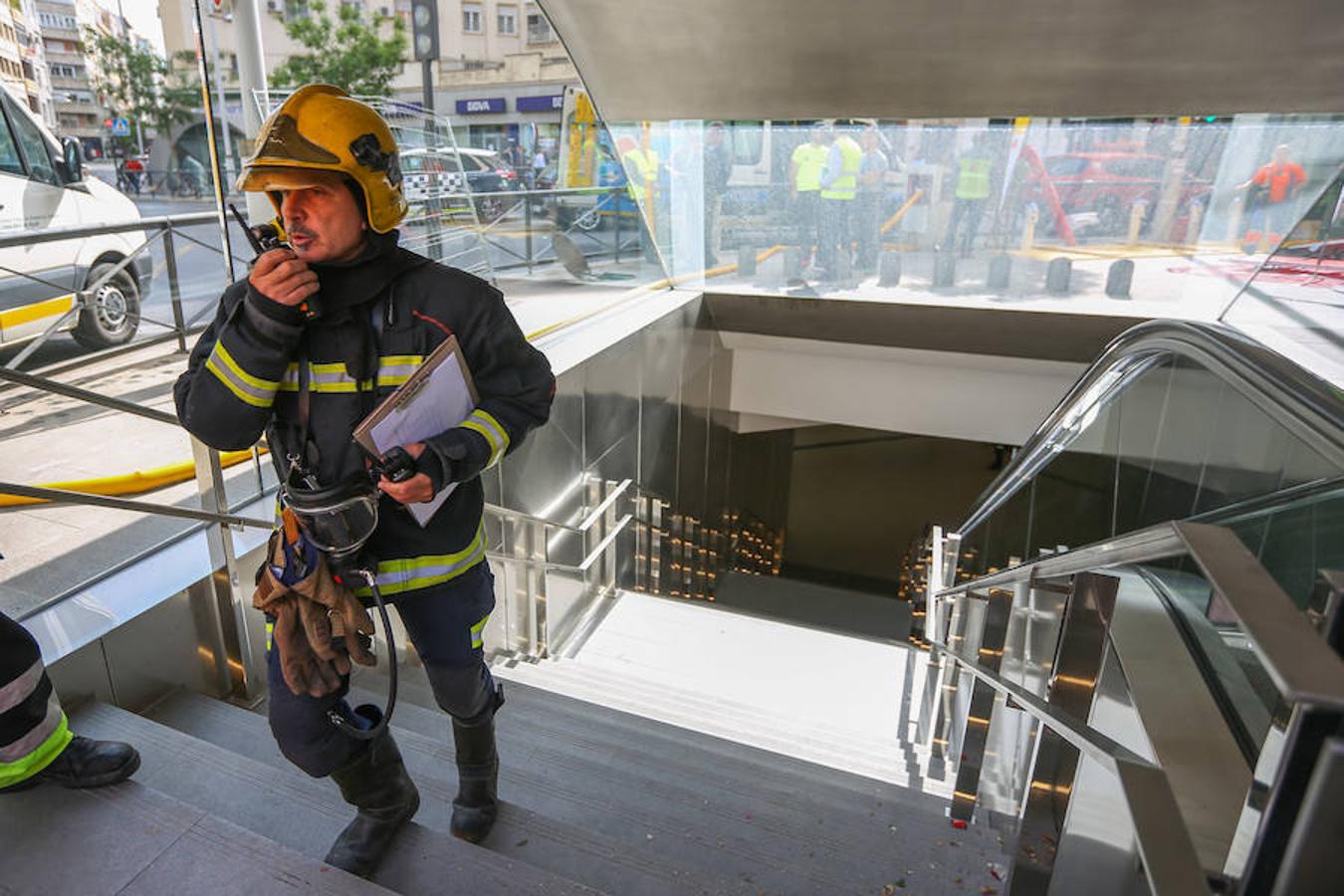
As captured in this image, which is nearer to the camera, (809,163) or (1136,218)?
(1136,218)

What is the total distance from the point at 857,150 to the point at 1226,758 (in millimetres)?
6445

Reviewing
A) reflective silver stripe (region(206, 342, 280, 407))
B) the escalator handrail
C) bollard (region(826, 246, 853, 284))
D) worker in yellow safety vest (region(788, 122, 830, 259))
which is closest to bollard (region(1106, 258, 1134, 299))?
bollard (region(826, 246, 853, 284))

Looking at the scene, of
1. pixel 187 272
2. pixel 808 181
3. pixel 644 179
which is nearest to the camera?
pixel 187 272

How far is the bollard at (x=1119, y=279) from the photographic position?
6.82 meters

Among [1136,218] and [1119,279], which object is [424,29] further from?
[1119,279]

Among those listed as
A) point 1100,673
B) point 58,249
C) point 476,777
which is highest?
point 58,249

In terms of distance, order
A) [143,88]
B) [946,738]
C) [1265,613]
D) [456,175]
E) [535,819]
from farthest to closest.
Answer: [456,175] → [946,738] → [143,88] → [535,819] → [1265,613]

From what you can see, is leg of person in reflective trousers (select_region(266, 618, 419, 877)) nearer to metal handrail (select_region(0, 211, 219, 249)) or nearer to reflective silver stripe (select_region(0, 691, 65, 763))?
reflective silver stripe (select_region(0, 691, 65, 763))

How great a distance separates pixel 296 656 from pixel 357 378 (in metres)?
0.54

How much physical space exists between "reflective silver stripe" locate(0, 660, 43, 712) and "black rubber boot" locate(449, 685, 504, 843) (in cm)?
81

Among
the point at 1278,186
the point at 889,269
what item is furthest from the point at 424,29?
the point at 1278,186

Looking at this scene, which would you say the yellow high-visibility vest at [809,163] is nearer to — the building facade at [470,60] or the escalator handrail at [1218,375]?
the building facade at [470,60]

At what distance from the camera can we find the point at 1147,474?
4.63m

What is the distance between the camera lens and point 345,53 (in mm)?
3586
